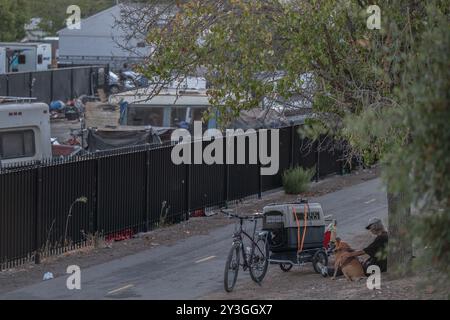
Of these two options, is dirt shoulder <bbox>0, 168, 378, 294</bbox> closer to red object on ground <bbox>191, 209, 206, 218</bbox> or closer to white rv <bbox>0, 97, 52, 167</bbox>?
red object on ground <bbox>191, 209, 206, 218</bbox>

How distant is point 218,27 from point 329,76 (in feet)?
5.31

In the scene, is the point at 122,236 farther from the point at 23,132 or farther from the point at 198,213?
the point at 23,132

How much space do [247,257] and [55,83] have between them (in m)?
28.2

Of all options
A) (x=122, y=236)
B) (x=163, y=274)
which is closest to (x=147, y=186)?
(x=122, y=236)

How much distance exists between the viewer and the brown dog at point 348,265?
12.1 m

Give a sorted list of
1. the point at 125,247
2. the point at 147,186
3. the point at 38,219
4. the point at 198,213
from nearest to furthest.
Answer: the point at 38,219 < the point at 125,247 < the point at 147,186 < the point at 198,213

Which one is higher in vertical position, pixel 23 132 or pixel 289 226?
pixel 23 132

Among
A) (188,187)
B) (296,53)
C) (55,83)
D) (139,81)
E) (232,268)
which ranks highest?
(296,53)

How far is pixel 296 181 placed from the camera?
71.1 feet

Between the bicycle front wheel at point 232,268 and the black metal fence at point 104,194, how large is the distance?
3.59m

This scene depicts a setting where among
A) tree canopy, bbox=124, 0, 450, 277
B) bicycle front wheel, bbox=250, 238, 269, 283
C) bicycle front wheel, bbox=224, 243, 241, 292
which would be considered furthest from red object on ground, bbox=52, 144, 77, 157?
bicycle front wheel, bbox=224, 243, 241, 292

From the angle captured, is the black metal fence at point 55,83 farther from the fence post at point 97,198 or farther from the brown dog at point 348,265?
the brown dog at point 348,265

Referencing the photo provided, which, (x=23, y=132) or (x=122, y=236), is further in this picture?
(x=23, y=132)

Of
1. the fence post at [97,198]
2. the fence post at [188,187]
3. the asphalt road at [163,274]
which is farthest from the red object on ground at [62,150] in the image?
the fence post at [97,198]
